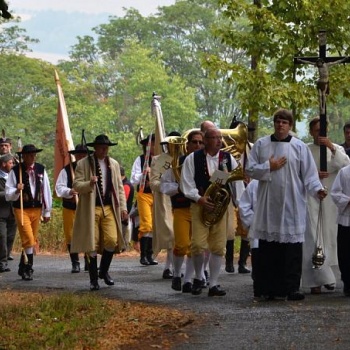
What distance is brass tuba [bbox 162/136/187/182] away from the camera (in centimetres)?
1683

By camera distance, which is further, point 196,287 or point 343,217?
point 196,287

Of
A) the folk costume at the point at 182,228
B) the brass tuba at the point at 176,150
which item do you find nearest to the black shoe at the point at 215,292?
the folk costume at the point at 182,228

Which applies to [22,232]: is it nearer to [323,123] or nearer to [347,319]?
[323,123]

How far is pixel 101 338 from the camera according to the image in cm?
1223

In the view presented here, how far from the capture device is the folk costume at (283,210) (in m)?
14.9

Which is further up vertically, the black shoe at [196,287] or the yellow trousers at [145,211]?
the yellow trousers at [145,211]

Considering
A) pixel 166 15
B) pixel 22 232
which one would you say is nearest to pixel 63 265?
pixel 22 232

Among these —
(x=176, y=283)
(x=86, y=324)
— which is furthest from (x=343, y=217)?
(x=86, y=324)

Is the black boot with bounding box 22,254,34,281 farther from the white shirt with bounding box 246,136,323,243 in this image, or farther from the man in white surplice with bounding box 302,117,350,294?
the white shirt with bounding box 246,136,323,243

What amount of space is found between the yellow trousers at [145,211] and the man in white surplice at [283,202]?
6.81 meters

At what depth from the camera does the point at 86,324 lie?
13.0m

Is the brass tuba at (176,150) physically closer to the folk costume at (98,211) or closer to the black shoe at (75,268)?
the folk costume at (98,211)

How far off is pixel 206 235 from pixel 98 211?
1.77m

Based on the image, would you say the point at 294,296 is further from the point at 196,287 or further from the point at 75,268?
the point at 75,268
